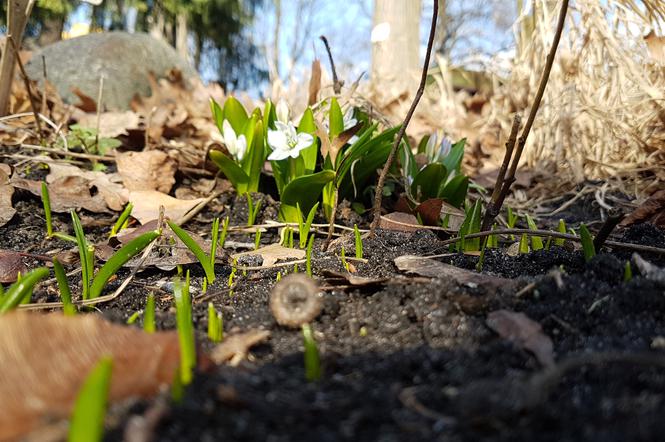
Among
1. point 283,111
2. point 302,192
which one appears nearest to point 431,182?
point 302,192

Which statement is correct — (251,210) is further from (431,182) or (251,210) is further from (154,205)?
(431,182)

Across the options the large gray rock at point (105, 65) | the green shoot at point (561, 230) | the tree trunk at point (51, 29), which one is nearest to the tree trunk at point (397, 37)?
the large gray rock at point (105, 65)

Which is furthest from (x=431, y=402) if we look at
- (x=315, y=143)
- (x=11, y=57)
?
(x=11, y=57)

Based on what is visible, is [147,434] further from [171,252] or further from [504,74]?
[504,74]

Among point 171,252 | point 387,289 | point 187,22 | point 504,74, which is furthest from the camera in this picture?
point 187,22

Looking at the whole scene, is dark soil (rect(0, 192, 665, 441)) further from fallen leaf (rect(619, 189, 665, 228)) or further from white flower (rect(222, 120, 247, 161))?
white flower (rect(222, 120, 247, 161))
